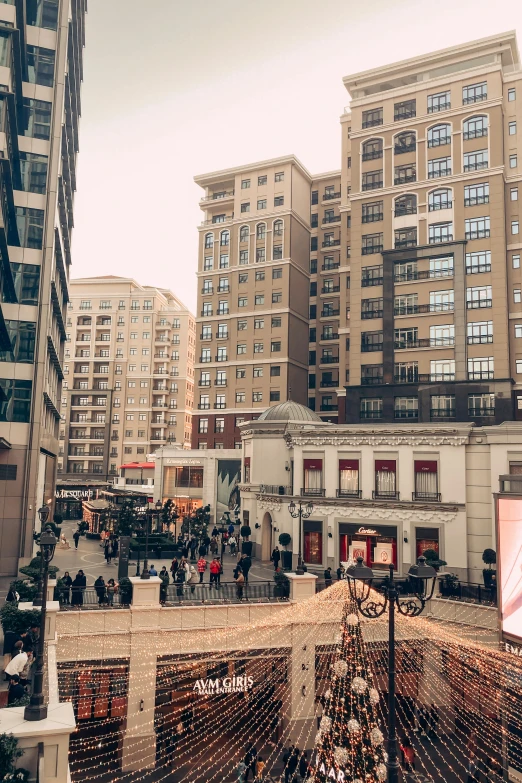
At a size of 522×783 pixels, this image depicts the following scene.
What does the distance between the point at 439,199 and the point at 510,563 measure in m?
34.5

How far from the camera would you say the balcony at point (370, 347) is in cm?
5031

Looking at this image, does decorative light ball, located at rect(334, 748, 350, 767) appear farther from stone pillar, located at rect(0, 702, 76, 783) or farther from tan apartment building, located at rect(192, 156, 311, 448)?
tan apartment building, located at rect(192, 156, 311, 448)

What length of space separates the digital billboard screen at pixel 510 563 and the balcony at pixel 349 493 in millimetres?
12948

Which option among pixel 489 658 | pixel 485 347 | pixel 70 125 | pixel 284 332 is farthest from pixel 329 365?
pixel 489 658

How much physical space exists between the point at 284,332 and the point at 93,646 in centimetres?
4675

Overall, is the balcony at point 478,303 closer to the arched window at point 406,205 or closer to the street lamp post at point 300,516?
the arched window at point 406,205

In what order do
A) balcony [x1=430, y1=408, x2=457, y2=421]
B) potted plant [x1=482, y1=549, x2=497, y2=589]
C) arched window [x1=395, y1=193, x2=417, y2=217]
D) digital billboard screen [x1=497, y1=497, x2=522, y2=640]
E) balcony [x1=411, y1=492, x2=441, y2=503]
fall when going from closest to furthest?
digital billboard screen [x1=497, y1=497, x2=522, y2=640], potted plant [x1=482, y1=549, x2=497, y2=589], balcony [x1=411, y1=492, x2=441, y2=503], balcony [x1=430, y1=408, x2=457, y2=421], arched window [x1=395, y1=193, x2=417, y2=217]

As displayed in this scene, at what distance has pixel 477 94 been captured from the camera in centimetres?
4900

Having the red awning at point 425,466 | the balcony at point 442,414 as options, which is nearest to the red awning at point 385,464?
the red awning at point 425,466

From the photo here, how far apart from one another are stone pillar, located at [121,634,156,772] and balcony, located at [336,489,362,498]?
17787mm

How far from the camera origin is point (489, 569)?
3047 cm

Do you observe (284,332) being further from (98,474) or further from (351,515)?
(98,474)

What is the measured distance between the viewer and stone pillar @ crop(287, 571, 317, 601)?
25031 millimetres

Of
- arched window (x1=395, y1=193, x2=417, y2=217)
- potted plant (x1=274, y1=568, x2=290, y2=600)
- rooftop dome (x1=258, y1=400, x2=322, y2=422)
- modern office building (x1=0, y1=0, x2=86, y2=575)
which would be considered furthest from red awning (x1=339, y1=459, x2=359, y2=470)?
arched window (x1=395, y1=193, x2=417, y2=217)
